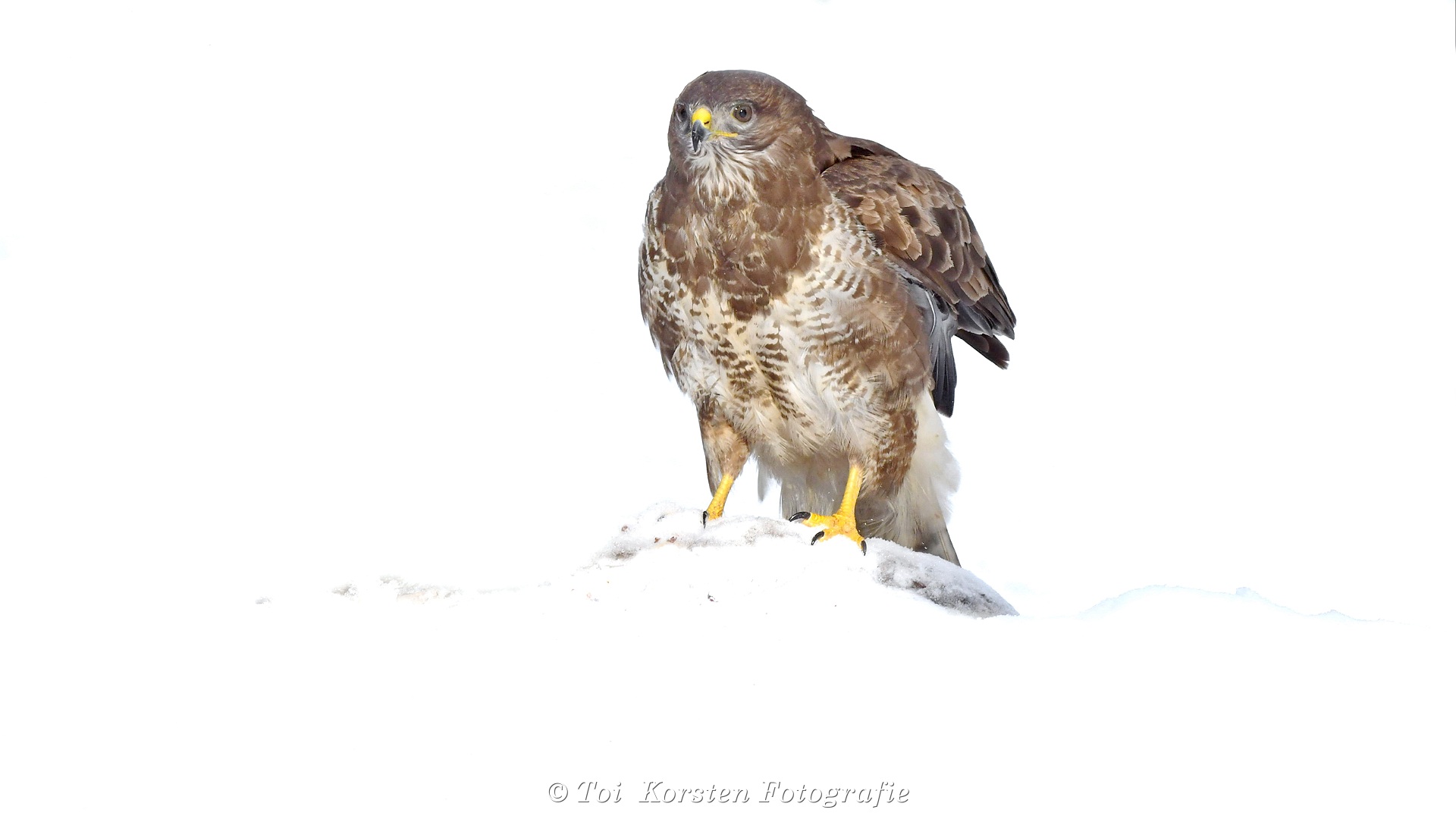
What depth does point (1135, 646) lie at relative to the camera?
3.86m

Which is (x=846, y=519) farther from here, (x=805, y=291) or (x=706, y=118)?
(x=706, y=118)

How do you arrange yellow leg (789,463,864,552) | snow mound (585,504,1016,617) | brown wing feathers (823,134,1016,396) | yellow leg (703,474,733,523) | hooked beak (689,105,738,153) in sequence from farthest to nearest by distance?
yellow leg (703,474,733,523) → brown wing feathers (823,134,1016,396) → yellow leg (789,463,864,552) → hooked beak (689,105,738,153) → snow mound (585,504,1016,617)

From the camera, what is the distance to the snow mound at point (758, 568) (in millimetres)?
4180

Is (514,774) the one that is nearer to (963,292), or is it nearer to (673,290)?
(673,290)

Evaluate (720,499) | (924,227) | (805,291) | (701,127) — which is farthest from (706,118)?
(720,499)

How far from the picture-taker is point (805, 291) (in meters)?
4.65

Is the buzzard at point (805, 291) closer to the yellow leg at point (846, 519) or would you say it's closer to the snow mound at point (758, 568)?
the yellow leg at point (846, 519)

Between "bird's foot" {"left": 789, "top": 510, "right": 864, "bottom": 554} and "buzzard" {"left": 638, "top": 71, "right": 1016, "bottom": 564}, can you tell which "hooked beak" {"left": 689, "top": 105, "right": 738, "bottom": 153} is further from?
"bird's foot" {"left": 789, "top": 510, "right": 864, "bottom": 554}

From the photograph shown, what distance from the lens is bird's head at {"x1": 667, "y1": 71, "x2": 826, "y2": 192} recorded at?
4590mm

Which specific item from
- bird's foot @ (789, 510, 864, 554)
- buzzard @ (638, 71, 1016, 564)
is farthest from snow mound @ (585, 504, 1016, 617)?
buzzard @ (638, 71, 1016, 564)

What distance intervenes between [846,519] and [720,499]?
612 millimetres

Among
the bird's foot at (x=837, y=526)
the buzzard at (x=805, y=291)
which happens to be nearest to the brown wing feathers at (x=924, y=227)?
the buzzard at (x=805, y=291)

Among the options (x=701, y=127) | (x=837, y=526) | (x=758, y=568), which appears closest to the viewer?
(x=758, y=568)

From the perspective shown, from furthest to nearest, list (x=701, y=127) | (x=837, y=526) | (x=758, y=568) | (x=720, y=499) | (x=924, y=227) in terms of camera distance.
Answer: (x=720, y=499) < (x=924, y=227) < (x=837, y=526) < (x=701, y=127) < (x=758, y=568)
